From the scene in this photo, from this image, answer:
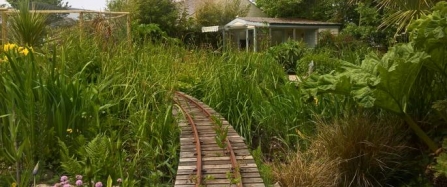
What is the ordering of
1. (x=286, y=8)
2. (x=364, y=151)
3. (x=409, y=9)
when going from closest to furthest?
(x=364, y=151) < (x=409, y=9) < (x=286, y=8)

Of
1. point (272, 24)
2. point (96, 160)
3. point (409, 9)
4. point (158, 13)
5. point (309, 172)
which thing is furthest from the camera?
point (158, 13)

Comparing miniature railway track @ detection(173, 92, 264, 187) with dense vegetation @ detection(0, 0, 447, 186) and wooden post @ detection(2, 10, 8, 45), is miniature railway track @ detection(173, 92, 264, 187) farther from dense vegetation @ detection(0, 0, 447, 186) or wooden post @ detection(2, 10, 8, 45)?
wooden post @ detection(2, 10, 8, 45)

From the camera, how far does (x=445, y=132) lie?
199 inches

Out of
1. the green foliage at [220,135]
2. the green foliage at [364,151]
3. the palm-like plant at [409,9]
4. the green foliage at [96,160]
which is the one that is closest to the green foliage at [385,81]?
the green foliage at [364,151]

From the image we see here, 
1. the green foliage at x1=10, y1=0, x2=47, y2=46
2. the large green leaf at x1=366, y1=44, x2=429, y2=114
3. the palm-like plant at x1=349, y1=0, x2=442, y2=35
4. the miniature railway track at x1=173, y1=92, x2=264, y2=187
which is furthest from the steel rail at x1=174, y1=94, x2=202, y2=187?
the green foliage at x1=10, y1=0, x2=47, y2=46

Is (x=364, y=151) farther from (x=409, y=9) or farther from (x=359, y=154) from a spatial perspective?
(x=409, y=9)

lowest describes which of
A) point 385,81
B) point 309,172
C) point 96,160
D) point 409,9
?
point 309,172

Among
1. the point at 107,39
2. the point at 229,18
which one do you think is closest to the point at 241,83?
the point at 107,39

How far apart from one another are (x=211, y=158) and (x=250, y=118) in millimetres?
2079

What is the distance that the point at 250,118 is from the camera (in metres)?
6.62

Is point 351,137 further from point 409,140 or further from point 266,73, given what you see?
point 266,73

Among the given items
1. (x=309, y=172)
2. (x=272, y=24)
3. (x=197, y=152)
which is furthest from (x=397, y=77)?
(x=272, y=24)

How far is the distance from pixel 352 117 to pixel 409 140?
2.05 feet

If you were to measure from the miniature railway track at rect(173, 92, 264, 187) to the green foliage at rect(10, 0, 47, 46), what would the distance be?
3.33 meters
